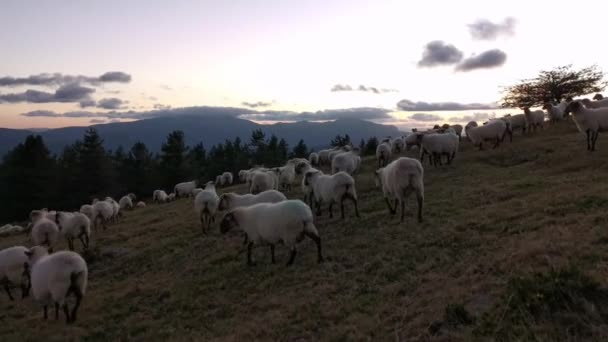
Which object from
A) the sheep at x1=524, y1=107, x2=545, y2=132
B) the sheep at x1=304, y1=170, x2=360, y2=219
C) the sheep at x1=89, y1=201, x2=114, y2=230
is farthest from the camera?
the sheep at x1=524, y1=107, x2=545, y2=132

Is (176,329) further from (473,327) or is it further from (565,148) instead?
(565,148)

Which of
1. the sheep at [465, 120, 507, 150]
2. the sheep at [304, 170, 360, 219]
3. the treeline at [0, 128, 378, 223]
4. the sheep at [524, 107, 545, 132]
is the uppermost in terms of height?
the sheep at [524, 107, 545, 132]

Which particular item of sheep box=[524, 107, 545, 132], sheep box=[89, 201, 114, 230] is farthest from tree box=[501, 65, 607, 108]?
sheep box=[89, 201, 114, 230]

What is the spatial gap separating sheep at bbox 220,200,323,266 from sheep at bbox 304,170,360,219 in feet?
12.3

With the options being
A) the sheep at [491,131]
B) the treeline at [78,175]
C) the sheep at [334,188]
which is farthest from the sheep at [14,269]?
the treeline at [78,175]

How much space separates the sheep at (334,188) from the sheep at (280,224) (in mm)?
3762

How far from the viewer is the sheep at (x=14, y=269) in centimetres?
1348

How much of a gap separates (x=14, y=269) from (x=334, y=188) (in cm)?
1067

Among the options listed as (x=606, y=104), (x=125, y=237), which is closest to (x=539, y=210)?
Result: (x=125, y=237)

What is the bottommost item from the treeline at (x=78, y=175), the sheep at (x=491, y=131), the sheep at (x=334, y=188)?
the treeline at (x=78, y=175)

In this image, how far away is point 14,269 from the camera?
1354 centimetres

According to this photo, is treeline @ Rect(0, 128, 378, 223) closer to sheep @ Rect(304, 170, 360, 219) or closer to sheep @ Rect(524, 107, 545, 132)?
sheep @ Rect(524, 107, 545, 132)

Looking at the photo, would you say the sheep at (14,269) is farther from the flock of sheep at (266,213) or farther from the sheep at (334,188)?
the sheep at (334,188)

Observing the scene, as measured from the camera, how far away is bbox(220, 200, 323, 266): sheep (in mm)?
11344
